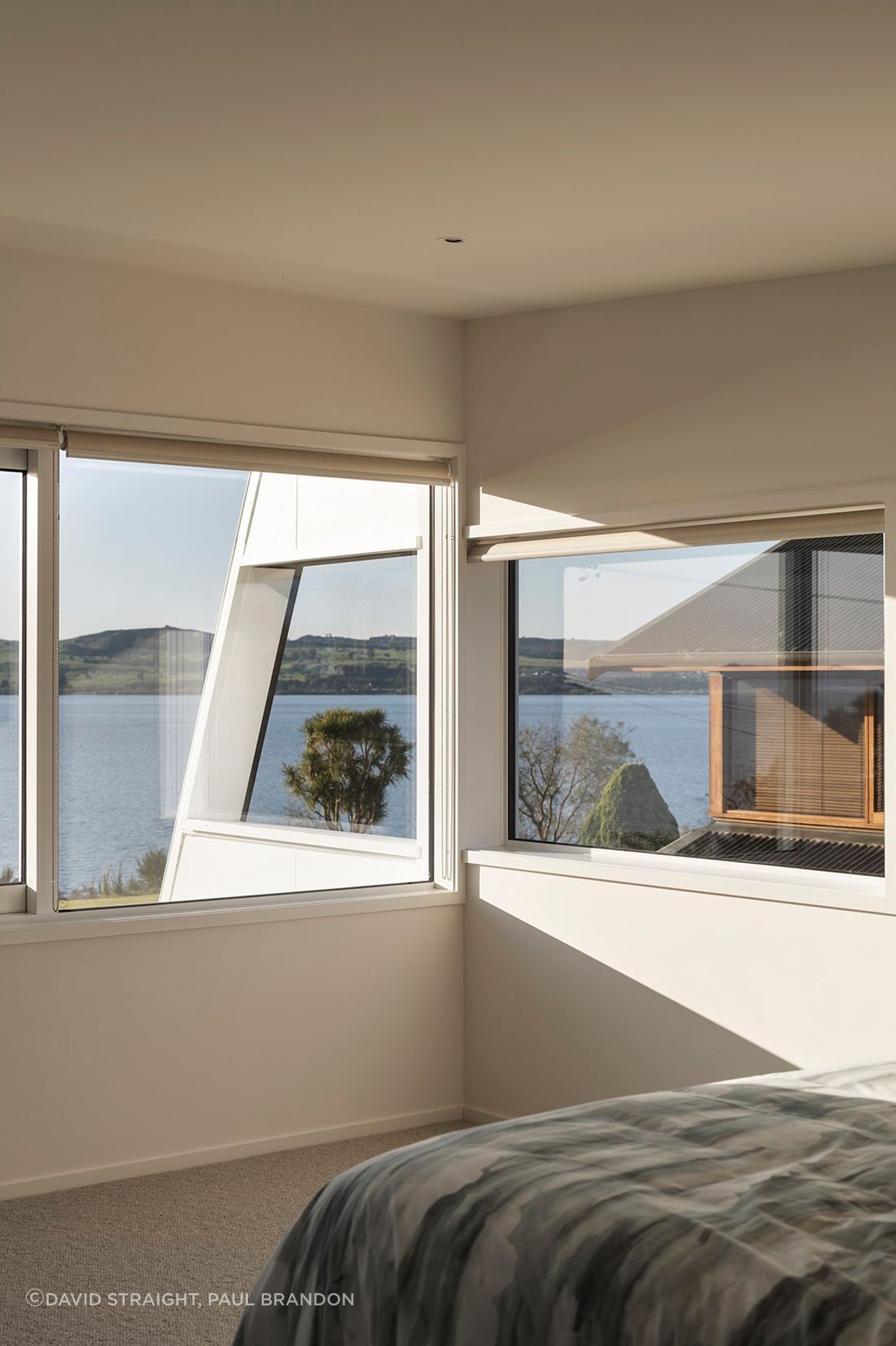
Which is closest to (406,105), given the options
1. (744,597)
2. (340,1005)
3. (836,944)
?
(744,597)

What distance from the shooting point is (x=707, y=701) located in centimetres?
420

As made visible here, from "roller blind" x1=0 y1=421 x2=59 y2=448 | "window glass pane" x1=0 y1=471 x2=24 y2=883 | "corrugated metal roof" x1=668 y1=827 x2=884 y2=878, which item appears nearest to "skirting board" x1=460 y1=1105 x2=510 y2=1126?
"corrugated metal roof" x1=668 y1=827 x2=884 y2=878

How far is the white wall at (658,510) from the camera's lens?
147 inches

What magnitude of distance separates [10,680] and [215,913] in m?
0.99

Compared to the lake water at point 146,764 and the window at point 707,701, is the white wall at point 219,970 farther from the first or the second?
the window at point 707,701

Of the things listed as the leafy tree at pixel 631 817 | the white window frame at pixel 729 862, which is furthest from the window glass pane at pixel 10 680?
the leafy tree at pixel 631 817

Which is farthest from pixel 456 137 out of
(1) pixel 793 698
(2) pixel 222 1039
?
(2) pixel 222 1039

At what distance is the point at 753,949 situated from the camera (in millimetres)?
3881

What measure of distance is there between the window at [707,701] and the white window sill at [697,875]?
39 millimetres

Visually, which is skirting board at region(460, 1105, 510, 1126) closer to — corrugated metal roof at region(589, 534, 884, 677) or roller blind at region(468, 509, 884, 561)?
corrugated metal roof at region(589, 534, 884, 677)

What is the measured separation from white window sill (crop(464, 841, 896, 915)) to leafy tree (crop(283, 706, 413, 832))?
398 millimetres

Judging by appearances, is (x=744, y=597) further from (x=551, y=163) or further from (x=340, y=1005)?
(x=340, y=1005)

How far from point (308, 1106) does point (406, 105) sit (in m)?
3.13

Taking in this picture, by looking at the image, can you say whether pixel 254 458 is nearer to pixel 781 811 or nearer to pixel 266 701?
pixel 266 701
